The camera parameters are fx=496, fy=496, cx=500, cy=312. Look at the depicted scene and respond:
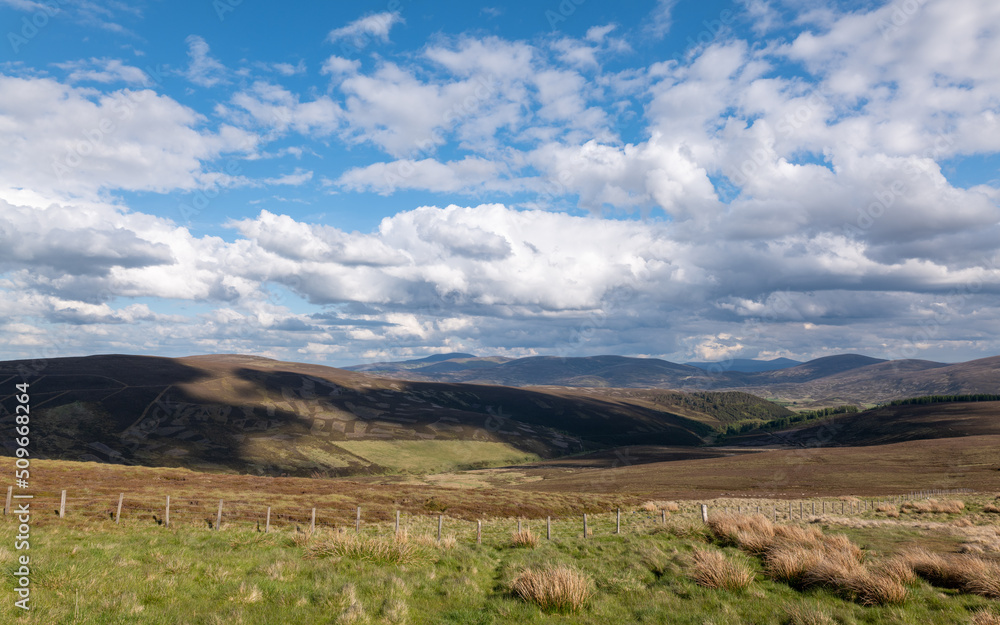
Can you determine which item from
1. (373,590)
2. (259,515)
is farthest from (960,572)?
(259,515)

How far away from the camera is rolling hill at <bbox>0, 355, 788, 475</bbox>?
11381cm

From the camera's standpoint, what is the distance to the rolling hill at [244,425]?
11381 cm

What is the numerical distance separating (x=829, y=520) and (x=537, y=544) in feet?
55.0

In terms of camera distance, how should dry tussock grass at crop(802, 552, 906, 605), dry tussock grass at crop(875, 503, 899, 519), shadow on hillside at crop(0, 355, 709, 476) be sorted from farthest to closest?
shadow on hillside at crop(0, 355, 709, 476)
dry tussock grass at crop(875, 503, 899, 519)
dry tussock grass at crop(802, 552, 906, 605)

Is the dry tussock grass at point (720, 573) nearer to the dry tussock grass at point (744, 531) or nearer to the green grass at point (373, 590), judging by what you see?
the green grass at point (373, 590)

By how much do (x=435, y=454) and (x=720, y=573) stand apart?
5256 inches

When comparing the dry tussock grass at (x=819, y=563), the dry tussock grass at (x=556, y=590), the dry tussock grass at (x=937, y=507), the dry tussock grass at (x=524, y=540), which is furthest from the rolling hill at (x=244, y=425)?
the dry tussock grass at (x=556, y=590)

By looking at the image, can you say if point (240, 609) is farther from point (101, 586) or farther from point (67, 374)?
point (67, 374)

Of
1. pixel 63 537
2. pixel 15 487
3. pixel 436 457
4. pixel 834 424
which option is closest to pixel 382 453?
pixel 436 457

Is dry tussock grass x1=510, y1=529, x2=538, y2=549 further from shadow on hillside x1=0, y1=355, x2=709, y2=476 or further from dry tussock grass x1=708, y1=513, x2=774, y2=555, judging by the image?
shadow on hillside x1=0, y1=355, x2=709, y2=476

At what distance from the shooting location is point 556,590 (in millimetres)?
11938

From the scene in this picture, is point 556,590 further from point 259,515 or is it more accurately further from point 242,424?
point 242,424

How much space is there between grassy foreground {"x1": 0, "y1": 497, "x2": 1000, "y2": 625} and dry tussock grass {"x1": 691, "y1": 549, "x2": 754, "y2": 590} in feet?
0.12

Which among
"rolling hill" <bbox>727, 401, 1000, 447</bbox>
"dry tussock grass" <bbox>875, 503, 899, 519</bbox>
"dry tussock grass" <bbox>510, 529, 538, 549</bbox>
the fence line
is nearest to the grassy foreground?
"dry tussock grass" <bbox>510, 529, 538, 549</bbox>
